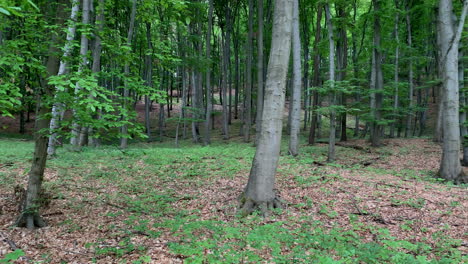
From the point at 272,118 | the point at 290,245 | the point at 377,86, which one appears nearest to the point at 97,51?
the point at 272,118

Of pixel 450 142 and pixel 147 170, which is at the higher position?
pixel 450 142

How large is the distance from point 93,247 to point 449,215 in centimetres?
661

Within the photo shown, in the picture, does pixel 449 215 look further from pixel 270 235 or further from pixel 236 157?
pixel 236 157

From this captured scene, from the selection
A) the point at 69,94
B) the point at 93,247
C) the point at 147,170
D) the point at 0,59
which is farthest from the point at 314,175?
the point at 0,59

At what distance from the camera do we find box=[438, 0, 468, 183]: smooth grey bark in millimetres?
7902

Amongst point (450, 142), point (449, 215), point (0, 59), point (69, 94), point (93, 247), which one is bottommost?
point (93, 247)

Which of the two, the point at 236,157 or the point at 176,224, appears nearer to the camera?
the point at 176,224

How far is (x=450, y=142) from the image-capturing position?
26.3ft

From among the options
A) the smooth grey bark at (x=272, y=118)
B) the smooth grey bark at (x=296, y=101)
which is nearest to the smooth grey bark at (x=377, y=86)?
the smooth grey bark at (x=296, y=101)

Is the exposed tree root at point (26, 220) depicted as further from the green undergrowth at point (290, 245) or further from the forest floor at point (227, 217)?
the green undergrowth at point (290, 245)

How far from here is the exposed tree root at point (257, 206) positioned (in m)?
5.41

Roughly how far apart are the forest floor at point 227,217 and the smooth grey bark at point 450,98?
0.63 metres

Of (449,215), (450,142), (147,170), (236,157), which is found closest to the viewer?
(449,215)

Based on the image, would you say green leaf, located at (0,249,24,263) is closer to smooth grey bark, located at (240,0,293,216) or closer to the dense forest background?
the dense forest background
